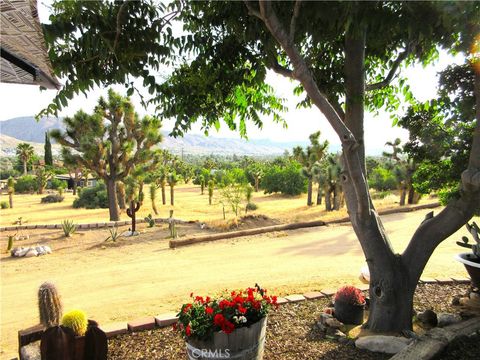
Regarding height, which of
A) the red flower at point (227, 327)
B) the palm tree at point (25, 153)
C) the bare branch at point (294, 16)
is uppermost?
the palm tree at point (25, 153)

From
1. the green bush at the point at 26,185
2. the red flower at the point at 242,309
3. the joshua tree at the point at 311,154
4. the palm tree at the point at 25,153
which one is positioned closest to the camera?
the red flower at the point at 242,309

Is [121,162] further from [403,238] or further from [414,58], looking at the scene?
[414,58]

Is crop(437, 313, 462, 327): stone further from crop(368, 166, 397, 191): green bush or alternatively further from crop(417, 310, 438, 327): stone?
crop(368, 166, 397, 191): green bush

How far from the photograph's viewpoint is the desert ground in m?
6.27

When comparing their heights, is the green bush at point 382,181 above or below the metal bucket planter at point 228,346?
above

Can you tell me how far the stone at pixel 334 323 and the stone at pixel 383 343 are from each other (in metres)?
0.49

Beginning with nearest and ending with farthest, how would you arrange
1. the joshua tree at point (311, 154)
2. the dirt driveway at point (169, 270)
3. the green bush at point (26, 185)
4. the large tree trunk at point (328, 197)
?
the dirt driveway at point (169, 270) → the large tree trunk at point (328, 197) → the joshua tree at point (311, 154) → the green bush at point (26, 185)

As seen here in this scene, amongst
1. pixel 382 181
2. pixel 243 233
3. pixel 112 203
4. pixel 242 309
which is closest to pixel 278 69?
pixel 242 309

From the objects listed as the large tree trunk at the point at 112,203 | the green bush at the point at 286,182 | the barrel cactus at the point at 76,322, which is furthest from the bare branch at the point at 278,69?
the green bush at the point at 286,182

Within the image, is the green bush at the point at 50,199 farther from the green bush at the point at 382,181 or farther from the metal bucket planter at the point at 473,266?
the metal bucket planter at the point at 473,266

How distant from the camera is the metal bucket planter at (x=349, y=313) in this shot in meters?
4.55

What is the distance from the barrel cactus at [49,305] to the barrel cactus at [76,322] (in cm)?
27

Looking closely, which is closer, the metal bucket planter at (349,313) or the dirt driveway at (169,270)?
the metal bucket planter at (349,313)

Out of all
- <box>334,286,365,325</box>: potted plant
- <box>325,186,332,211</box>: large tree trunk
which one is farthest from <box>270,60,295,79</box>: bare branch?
<box>325,186,332,211</box>: large tree trunk
